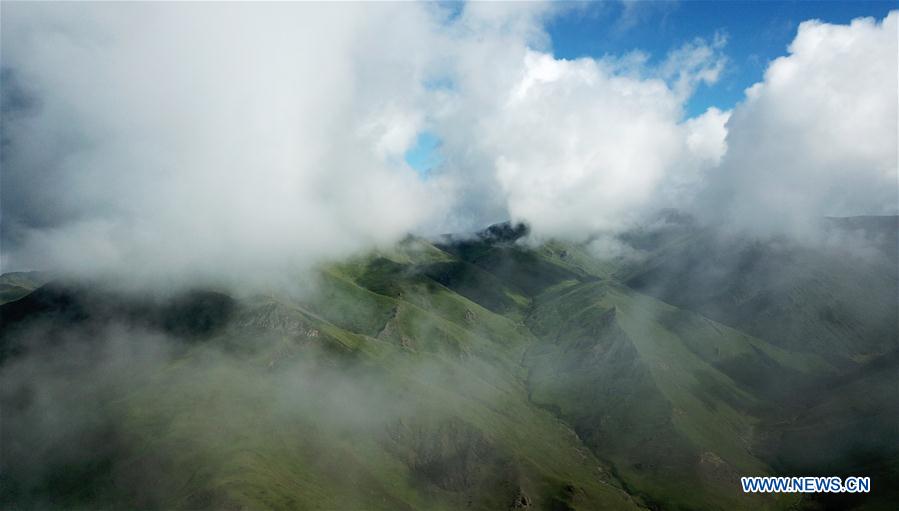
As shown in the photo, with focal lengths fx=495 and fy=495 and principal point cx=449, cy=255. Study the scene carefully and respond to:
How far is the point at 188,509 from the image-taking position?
655 feet

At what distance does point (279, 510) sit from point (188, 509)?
36.8 metres

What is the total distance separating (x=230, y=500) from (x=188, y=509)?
1870 cm

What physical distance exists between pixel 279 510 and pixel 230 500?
19.6 metres

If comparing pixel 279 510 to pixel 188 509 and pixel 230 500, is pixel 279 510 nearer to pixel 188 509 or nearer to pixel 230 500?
pixel 230 500

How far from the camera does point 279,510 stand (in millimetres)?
199500

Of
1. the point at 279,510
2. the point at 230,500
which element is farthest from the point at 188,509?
the point at 279,510

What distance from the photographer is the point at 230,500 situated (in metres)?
198
